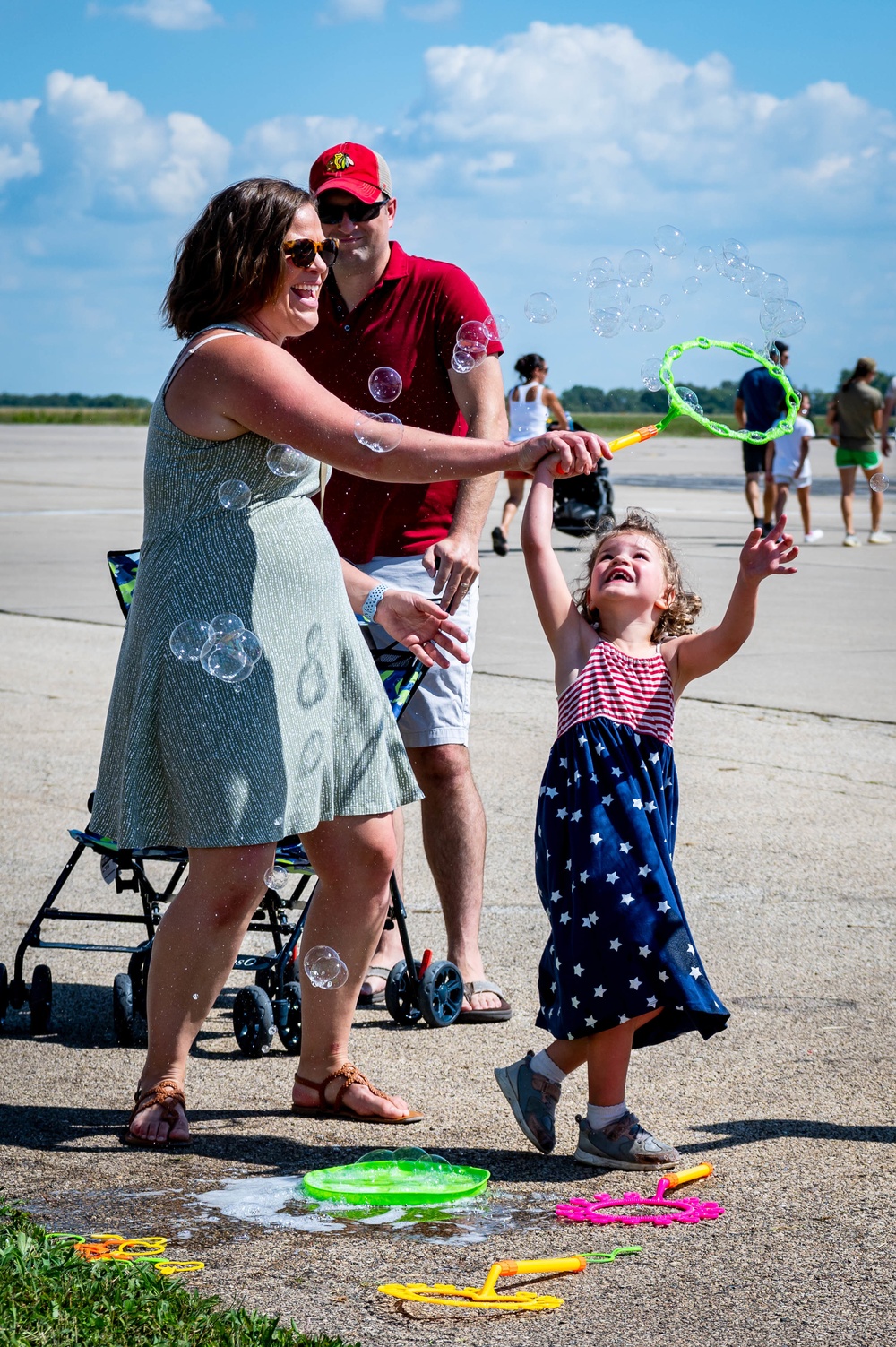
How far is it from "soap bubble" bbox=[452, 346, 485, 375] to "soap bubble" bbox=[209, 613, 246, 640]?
1271mm

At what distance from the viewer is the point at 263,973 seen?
4.09 meters

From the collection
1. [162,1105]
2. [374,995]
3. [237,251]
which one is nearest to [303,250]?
[237,251]

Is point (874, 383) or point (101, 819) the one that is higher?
point (874, 383)

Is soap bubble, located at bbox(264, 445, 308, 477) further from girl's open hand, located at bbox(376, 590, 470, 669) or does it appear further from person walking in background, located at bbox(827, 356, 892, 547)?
person walking in background, located at bbox(827, 356, 892, 547)

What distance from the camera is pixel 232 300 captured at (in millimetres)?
3268

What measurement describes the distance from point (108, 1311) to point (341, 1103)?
1.15 meters

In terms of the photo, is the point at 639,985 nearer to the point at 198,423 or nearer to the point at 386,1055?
the point at 386,1055

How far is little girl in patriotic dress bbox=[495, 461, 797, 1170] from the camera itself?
322 cm

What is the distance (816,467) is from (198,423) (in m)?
38.7

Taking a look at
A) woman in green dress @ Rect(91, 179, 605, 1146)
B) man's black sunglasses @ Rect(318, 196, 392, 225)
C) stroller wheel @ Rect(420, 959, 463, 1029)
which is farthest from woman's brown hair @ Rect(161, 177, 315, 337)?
stroller wheel @ Rect(420, 959, 463, 1029)

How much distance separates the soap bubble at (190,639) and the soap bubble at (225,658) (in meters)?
0.01

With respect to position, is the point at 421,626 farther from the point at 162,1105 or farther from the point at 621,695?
the point at 162,1105

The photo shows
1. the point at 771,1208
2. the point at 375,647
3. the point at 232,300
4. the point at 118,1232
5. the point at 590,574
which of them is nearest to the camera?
the point at 118,1232

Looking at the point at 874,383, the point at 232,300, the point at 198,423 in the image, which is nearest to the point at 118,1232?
the point at 198,423
